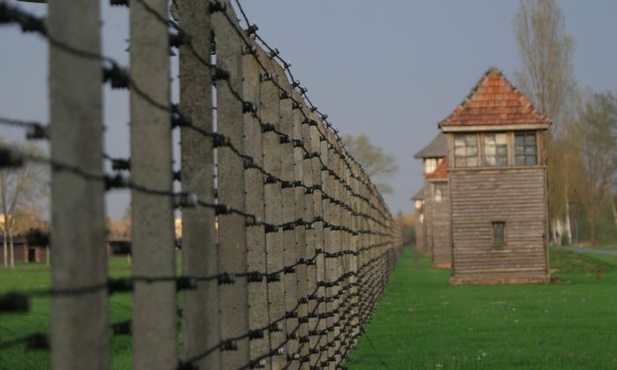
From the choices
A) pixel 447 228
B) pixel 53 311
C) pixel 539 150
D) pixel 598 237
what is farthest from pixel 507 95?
pixel 598 237

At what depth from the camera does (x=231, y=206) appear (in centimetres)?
527

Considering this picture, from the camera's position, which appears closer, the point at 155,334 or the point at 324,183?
the point at 155,334

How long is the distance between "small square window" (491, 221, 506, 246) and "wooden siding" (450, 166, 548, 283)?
131 mm

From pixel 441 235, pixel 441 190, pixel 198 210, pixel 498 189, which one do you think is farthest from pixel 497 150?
pixel 198 210

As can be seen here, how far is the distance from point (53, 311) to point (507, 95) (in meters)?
37.3

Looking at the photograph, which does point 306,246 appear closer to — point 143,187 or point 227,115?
point 227,115

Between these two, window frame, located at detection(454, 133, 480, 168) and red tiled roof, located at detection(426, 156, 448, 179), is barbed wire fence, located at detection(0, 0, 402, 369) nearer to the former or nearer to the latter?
window frame, located at detection(454, 133, 480, 168)

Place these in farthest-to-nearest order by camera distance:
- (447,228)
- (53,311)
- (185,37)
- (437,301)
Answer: (447,228)
(437,301)
(185,37)
(53,311)

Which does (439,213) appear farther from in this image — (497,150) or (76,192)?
(76,192)

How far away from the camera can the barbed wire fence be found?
2705 mm

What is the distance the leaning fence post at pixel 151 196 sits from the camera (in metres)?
3.60

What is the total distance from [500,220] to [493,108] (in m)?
3.33

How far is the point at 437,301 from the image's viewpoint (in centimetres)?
2691

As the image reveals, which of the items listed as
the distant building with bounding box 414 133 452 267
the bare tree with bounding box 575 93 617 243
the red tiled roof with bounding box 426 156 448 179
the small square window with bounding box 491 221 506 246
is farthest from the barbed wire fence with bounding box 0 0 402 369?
the bare tree with bounding box 575 93 617 243
